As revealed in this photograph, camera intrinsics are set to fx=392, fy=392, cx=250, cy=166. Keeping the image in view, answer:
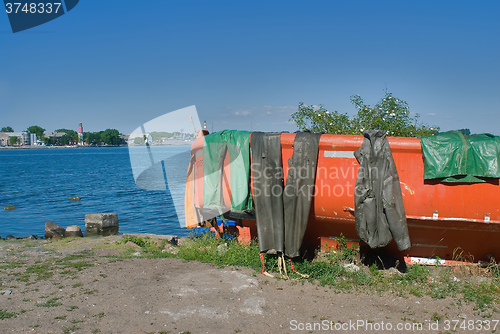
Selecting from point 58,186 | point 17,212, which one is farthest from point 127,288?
point 58,186

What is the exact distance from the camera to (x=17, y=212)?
924 inches

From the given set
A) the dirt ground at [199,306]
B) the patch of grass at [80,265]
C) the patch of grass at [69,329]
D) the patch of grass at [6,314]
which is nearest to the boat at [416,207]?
the dirt ground at [199,306]

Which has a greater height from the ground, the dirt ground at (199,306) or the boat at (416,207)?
the boat at (416,207)

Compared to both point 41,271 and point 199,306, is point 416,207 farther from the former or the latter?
point 41,271

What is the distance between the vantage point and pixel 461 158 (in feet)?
20.9

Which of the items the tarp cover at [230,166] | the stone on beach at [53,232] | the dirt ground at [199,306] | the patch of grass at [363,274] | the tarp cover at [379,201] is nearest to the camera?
the dirt ground at [199,306]

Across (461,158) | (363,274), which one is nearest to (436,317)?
(363,274)

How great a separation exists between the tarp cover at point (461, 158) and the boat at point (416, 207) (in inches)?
5.0

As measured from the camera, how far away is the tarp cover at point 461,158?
20.6 feet

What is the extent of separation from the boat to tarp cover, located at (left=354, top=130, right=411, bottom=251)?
351mm

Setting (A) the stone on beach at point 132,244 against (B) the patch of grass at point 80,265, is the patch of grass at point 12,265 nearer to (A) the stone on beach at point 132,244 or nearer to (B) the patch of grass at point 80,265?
(B) the patch of grass at point 80,265

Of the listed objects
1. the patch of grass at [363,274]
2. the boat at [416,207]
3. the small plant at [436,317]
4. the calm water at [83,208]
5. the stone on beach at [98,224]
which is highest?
the boat at [416,207]

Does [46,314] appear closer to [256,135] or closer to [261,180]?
[261,180]

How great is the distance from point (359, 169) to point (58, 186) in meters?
37.6
